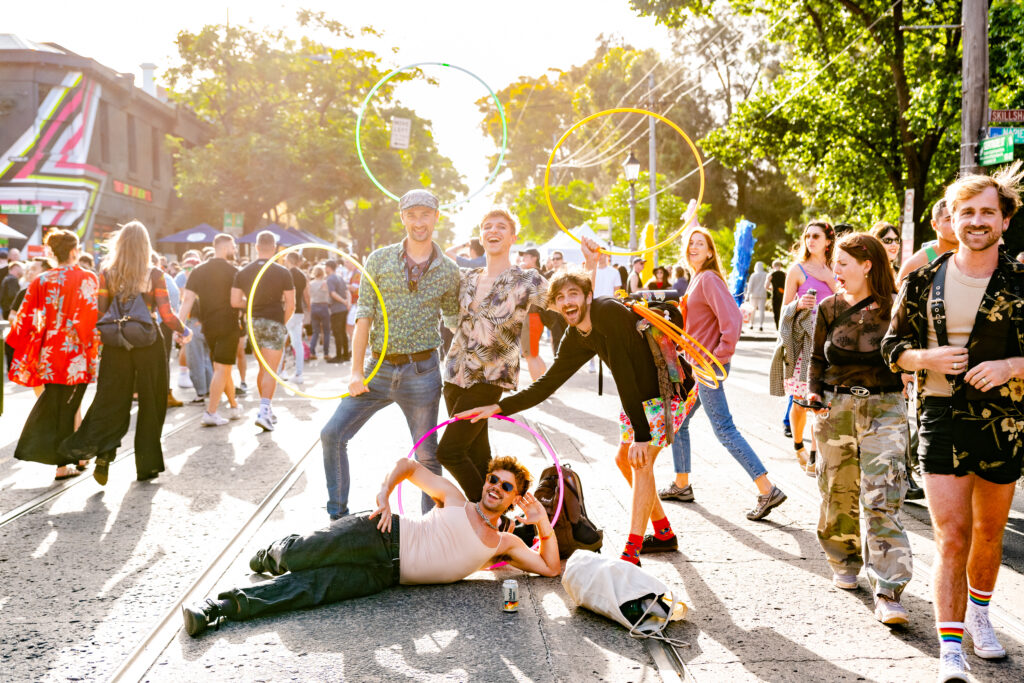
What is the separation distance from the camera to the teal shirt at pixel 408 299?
217 inches

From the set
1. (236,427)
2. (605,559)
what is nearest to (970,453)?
(605,559)

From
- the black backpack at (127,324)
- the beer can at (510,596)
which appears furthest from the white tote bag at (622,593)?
the black backpack at (127,324)

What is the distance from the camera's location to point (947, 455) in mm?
3787

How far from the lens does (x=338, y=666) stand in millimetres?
3885

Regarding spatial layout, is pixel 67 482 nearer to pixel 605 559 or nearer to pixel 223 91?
pixel 605 559

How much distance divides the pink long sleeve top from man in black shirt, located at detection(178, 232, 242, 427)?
552 cm

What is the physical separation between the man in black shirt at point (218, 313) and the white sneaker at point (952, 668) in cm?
791

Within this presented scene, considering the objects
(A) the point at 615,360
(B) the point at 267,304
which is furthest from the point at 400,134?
(B) the point at 267,304

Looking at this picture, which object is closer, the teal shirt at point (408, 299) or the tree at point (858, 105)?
the teal shirt at point (408, 299)

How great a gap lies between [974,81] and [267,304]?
9156 millimetres

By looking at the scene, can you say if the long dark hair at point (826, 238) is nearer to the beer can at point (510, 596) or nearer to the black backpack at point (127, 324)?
the beer can at point (510, 596)

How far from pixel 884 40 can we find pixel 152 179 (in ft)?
104

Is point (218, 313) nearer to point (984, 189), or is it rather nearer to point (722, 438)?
point (722, 438)

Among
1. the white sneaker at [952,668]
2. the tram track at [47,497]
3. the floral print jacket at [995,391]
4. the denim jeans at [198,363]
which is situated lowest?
the tram track at [47,497]
